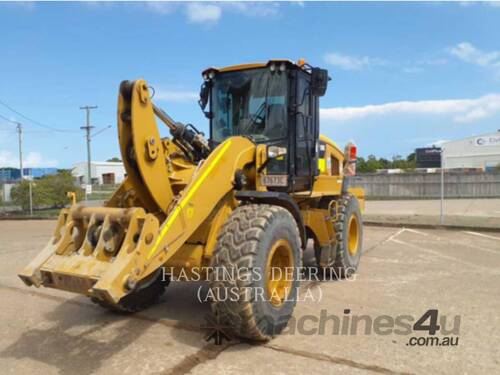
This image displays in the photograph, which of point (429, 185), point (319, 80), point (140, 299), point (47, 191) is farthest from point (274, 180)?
point (429, 185)

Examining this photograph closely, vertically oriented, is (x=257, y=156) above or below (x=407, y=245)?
above

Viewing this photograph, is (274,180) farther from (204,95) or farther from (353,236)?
(353,236)

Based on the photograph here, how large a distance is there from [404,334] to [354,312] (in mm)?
751

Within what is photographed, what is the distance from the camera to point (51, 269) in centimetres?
358

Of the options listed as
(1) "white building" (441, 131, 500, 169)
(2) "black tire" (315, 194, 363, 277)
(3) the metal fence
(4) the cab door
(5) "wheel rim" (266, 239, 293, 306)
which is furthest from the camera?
(1) "white building" (441, 131, 500, 169)

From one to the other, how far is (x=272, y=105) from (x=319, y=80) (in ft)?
2.06

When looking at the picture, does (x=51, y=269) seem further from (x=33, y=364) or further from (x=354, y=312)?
(x=354, y=312)

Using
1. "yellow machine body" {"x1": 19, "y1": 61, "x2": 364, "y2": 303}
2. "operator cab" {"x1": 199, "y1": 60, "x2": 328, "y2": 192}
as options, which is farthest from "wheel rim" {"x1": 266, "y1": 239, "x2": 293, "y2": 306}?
"operator cab" {"x1": 199, "y1": 60, "x2": 328, "y2": 192}

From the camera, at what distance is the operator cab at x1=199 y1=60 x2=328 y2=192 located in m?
5.23

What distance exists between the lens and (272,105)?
525 cm

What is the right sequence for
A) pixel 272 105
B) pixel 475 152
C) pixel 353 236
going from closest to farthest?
pixel 272 105, pixel 353 236, pixel 475 152

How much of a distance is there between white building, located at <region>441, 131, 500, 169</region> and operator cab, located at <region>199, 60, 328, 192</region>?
56967 millimetres

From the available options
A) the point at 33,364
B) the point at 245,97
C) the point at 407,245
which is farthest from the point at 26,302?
the point at 407,245

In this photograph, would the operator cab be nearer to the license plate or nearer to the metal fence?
the license plate
